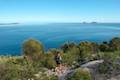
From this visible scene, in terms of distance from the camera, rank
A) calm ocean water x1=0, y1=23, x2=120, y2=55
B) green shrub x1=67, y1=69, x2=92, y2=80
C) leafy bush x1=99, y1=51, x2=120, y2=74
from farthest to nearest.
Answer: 1. calm ocean water x1=0, y1=23, x2=120, y2=55
2. leafy bush x1=99, y1=51, x2=120, y2=74
3. green shrub x1=67, y1=69, x2=92, y2=80

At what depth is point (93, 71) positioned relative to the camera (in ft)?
30.9

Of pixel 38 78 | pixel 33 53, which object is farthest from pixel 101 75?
pixel 33 53

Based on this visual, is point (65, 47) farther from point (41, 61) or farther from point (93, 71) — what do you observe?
point (93, 71)

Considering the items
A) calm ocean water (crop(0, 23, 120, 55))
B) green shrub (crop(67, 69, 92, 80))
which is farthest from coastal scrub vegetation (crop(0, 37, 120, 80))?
calm ocean water (crop(0, 23, 120, 55))

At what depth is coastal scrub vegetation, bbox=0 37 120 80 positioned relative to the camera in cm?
918

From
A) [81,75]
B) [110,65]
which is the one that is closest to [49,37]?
[110,65]

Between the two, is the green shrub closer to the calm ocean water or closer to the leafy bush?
the leafy bush

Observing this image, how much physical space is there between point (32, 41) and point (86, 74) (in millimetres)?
6224

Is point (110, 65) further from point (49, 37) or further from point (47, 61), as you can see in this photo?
point (49, 37)

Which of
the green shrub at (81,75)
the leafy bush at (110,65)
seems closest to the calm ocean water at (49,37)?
the leafy bush at (110,65)

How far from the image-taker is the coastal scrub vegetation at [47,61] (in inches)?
361

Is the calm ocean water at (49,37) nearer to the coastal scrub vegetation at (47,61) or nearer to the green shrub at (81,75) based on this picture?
the coastal scrub vegetation at (47,61)

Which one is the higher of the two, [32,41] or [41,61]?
[32,41]

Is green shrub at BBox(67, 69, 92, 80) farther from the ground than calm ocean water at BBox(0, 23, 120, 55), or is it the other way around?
green shrub at BBox(67, 69, 92, 80)
